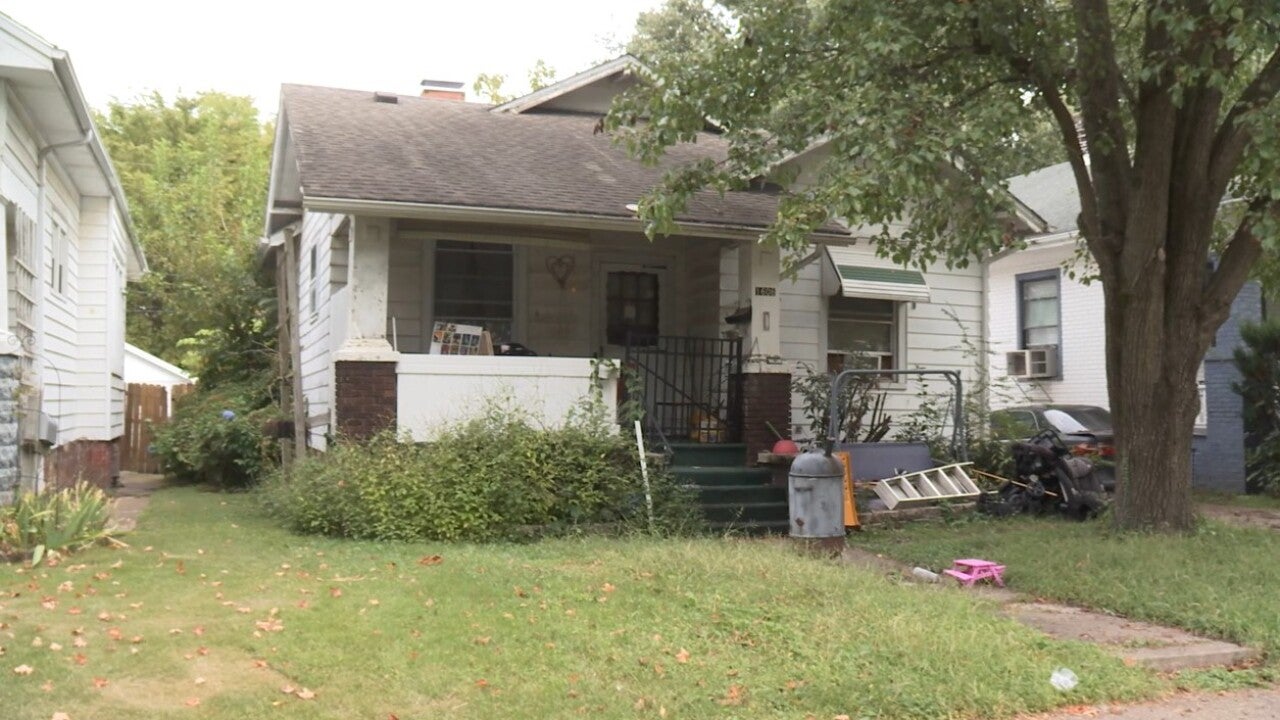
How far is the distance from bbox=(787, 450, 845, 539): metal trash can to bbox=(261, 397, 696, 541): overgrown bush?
1915mm

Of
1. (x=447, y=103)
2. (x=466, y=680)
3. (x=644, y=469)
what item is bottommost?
(x=466, y=680)

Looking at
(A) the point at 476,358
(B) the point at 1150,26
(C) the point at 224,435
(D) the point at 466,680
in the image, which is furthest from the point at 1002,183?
(C) the point at 224,435

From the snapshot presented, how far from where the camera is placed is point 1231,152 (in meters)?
10.1

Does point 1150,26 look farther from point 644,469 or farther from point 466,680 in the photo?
point 466,680

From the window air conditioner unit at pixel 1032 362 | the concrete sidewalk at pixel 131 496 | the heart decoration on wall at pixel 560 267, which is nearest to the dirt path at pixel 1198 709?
the concrete sidewalk at pixel 131 496

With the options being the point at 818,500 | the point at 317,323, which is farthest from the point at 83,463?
the point at 818,500

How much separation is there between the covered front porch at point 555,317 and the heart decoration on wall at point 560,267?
0.05ft

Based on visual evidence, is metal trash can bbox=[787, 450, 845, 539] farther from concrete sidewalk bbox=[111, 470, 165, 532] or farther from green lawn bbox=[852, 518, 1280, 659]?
concrete sidewalk bbox=[111, 470, 165, 532]

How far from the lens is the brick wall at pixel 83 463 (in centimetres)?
1236

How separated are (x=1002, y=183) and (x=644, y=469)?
429cm

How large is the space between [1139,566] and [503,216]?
6.57 m

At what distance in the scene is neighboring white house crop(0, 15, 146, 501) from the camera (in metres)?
9.73

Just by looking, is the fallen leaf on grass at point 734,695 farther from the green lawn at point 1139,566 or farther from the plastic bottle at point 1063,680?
the green lawn at point 1139,566

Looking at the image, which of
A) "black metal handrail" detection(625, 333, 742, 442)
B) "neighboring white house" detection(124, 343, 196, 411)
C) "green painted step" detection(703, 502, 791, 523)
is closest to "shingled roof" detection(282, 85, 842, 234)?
"black metal handrail" detection(625, 333, 742, 442)
